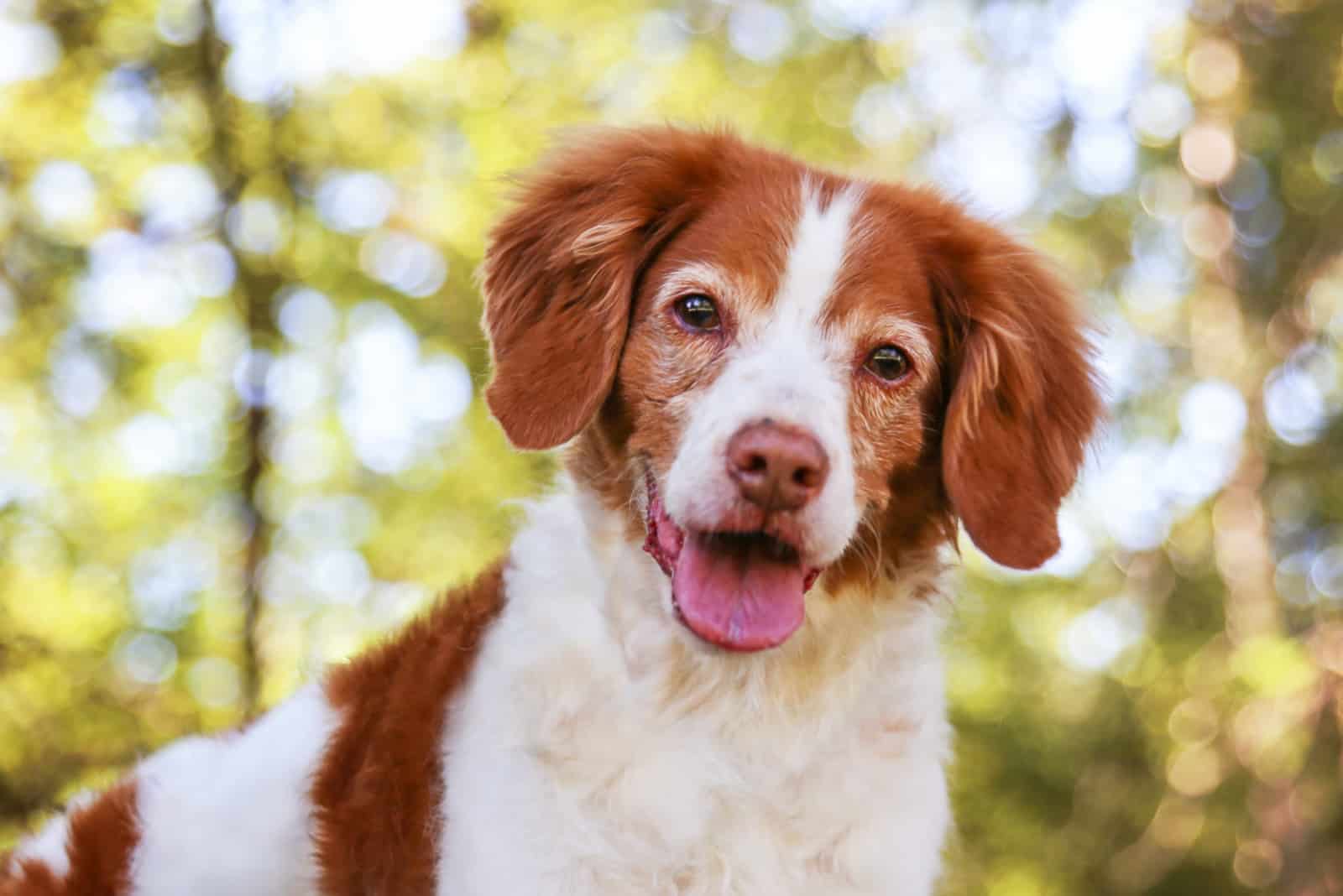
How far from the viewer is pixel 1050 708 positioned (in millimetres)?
11445

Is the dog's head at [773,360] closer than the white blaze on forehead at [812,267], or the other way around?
the dog's head at [773,360]

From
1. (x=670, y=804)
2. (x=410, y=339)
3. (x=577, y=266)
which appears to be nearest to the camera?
(x=670, y=804)

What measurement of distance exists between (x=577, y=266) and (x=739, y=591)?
72cm

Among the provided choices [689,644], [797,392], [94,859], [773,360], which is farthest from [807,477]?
[94,859]

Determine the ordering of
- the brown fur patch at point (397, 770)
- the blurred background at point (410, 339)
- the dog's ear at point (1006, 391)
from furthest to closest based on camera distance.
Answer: the blurred background at point (410, 339)
the dog's ear at point (1006, 391)
the brown fur patch at point (397, 770)

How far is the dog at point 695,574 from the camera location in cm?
227

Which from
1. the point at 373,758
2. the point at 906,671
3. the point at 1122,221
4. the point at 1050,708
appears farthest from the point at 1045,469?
the point at 1050,708

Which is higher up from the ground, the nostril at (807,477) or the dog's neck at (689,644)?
the nostril at (807,477)

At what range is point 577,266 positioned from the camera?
2564 mm

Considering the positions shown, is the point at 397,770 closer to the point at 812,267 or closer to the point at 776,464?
the point at 776,464

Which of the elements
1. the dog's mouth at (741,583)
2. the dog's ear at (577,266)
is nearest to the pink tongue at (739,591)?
the dog's mouth at (741,583)

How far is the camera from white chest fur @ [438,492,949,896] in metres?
2.28

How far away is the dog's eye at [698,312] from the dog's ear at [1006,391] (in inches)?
19.2

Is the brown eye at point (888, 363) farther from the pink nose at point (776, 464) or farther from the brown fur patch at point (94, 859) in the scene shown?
the brown fur patch at point (94, 859)
